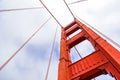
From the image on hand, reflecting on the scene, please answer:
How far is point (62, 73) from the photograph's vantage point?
3881 mm

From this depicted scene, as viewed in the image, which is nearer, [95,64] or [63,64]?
[95,64]

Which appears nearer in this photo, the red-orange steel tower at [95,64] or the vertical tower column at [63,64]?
the red-orange steel tower at [95,64]

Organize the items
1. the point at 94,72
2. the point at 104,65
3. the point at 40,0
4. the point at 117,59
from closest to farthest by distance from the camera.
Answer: the point at 117,59 < the point at 104,65 < the point at 94,72 < the point at 40,0

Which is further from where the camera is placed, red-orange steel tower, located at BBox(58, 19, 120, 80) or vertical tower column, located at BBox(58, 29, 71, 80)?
vertical tower column, located at BBox(58, 29, 71, 80)

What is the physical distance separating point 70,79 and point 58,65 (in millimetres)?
523

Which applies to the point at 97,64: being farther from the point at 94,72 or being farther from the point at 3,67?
the point at 3,67

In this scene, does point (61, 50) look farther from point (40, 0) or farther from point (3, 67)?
point (3, 67)

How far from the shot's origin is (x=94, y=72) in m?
3.96

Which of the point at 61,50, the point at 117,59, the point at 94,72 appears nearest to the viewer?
the point at 117,59

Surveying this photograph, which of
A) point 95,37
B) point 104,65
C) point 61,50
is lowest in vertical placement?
point 104,65

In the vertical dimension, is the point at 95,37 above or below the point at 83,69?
above

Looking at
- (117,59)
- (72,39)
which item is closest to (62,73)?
(117,59)

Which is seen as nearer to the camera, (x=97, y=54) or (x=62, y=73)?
(x=62, y=73)

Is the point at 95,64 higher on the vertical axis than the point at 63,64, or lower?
lower
